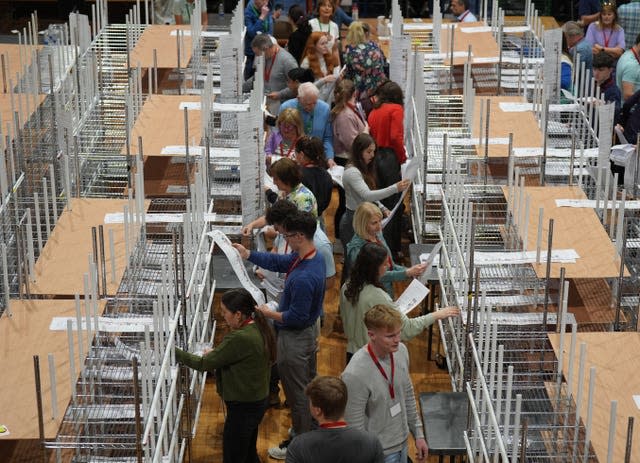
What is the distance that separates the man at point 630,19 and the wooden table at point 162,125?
6148 millimetres

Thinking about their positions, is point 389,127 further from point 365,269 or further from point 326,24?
point 365,269

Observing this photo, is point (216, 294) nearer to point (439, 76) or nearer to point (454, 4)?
point (439, 76)

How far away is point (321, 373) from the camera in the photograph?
1005 centimetres

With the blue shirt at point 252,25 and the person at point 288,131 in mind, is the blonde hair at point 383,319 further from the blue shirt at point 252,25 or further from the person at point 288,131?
the blue shirt at point 252,25

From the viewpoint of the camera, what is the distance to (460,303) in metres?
8.89

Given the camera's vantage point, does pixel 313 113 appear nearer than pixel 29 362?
No

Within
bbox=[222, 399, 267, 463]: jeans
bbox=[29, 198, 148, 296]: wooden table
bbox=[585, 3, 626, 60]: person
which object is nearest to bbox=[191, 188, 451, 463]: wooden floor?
bbox=[222, 399, 267, 463]: jeans

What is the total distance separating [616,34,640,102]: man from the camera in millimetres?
12812

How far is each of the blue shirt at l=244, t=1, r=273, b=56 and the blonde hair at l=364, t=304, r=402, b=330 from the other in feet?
25.0

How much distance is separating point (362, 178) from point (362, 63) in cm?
267

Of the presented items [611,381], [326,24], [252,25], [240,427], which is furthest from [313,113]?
[611,381]

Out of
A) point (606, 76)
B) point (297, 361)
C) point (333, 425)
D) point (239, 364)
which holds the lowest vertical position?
point (297, 361)

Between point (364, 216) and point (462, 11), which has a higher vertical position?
point (462, 11)

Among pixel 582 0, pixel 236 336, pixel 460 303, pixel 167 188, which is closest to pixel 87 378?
pixel 236 336
